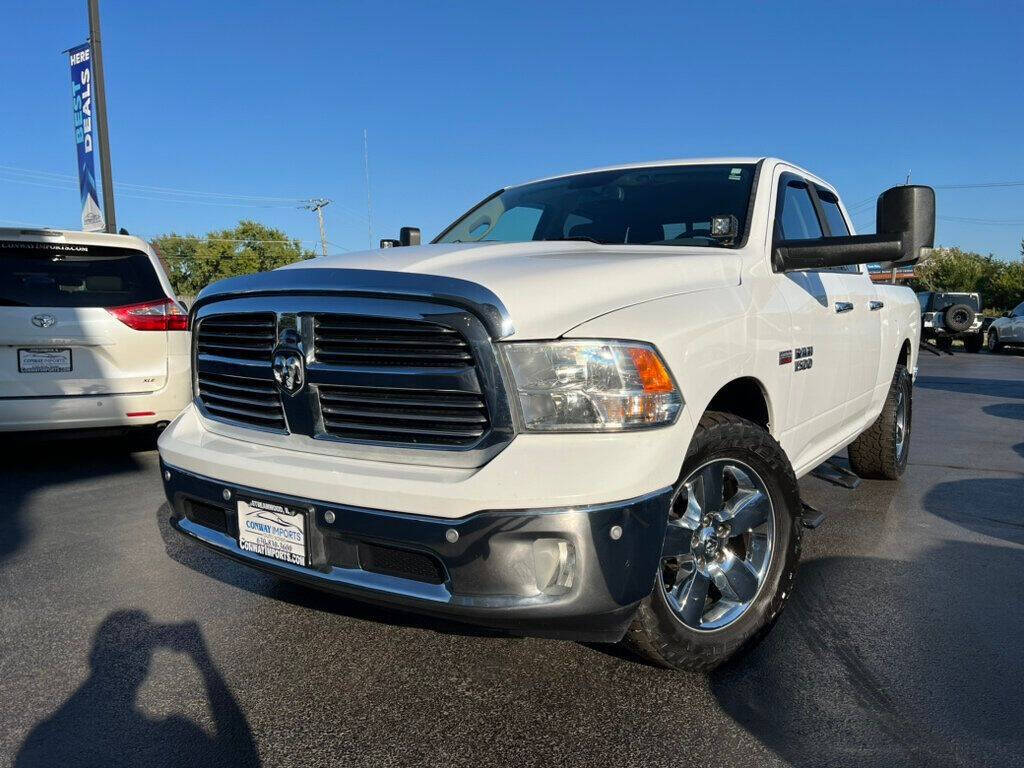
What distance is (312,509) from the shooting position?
2.42 m

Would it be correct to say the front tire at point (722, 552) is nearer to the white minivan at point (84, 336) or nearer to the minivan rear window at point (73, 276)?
the white minivan at point (84, 336)

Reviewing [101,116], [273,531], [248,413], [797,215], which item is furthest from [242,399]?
[101,116]

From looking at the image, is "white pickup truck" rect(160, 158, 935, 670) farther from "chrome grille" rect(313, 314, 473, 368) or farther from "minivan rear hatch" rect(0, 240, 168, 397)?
"minivan rear hatch" rect(0, 240, 168, 397)

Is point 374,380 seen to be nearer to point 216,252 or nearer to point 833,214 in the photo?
point 833,214

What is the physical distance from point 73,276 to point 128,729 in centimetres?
423

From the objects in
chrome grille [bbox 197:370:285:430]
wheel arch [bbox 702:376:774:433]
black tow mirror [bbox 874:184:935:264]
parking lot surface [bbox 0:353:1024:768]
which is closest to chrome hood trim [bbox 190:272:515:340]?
chrome grille [bbox 197:370:285:430]

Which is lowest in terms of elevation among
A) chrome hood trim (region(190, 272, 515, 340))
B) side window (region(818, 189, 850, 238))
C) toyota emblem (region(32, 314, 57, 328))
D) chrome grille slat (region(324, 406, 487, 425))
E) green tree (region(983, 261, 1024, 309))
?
green tree (region(983, 261, 1024, 309))

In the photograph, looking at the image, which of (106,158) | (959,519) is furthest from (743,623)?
(106,158)

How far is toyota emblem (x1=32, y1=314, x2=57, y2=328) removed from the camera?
18.0 feet

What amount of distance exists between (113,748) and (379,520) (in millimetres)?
1010

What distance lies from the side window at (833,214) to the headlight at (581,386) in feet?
9.43

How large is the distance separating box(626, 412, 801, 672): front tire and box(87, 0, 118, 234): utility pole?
34.6ft

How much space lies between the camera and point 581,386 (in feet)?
7.34

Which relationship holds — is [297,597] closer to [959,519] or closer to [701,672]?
[701,672]
